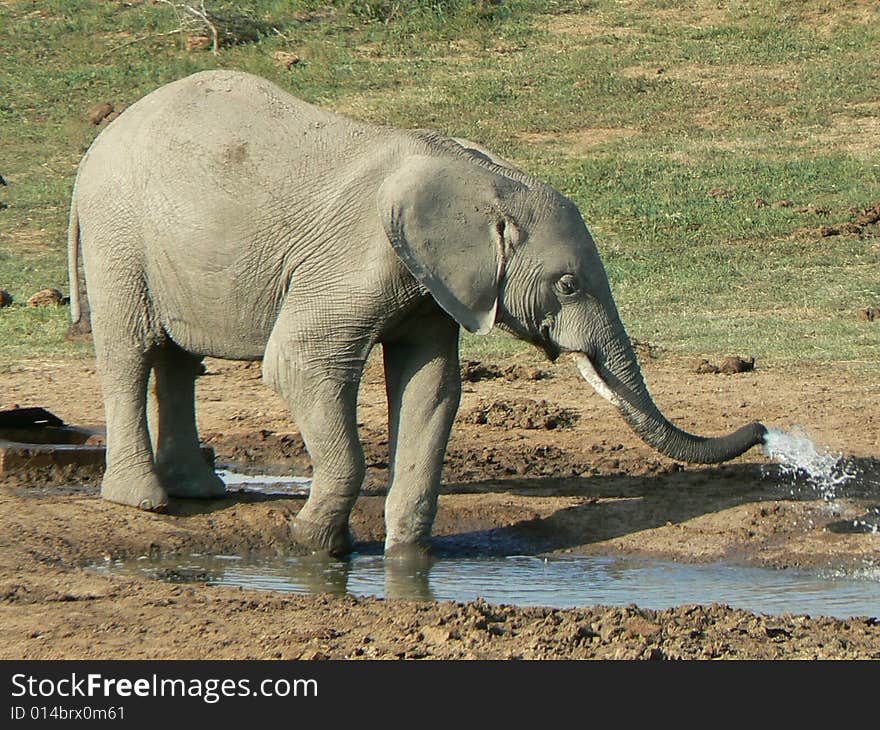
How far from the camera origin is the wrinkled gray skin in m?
8.12

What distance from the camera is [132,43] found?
24.0 m

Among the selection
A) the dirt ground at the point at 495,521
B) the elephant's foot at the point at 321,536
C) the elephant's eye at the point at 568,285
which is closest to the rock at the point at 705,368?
the dirt ground at the point at 495,521

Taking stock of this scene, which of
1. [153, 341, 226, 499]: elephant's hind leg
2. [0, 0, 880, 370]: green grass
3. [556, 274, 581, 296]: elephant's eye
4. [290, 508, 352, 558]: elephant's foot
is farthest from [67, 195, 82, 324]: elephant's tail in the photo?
[0, 0, 880, 370]: green grass

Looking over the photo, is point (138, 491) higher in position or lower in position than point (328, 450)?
lower

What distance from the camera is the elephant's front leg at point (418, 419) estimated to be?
8.55m

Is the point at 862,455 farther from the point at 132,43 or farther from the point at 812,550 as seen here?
the point at 132,43

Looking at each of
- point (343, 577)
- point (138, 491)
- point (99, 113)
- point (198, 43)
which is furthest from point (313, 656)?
point (198, 43)

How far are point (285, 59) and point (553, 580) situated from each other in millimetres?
15741

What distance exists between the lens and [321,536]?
28.4 feet

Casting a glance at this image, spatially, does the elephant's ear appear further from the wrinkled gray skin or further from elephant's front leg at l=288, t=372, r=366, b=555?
elephant's front leg at l=288, t=372, r=366, b=555

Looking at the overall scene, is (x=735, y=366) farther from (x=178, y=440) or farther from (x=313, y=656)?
(x=313, y=656)

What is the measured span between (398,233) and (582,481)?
2571 millimetres

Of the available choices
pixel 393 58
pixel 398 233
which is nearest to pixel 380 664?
pixel 398 233

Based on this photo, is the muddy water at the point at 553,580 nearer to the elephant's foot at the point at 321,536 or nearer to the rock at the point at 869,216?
the elephant's foot at the point at 321,536
